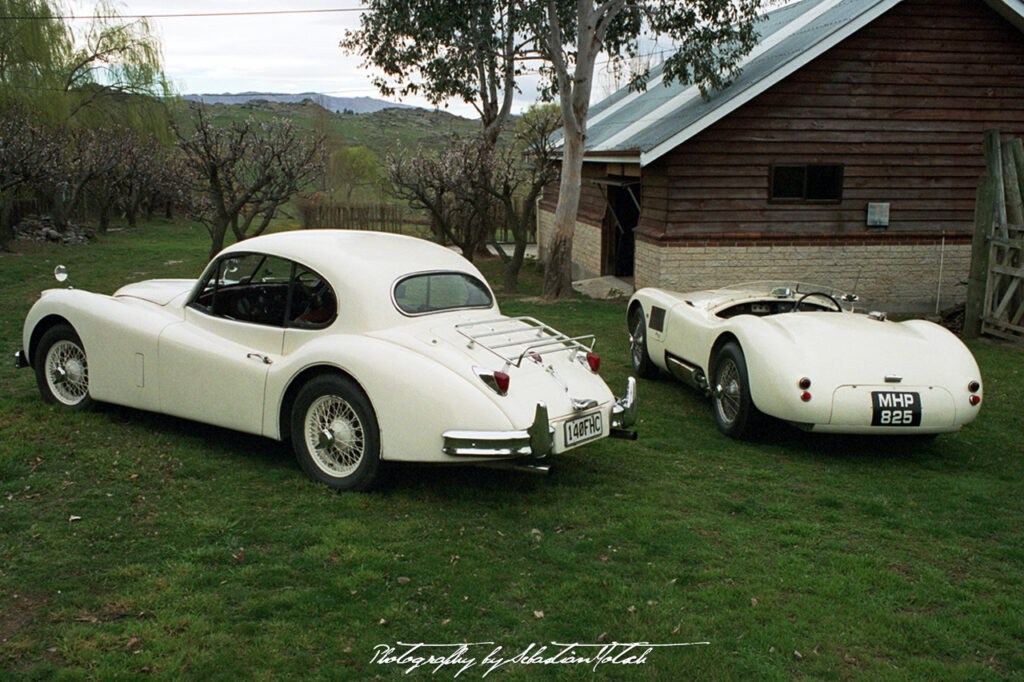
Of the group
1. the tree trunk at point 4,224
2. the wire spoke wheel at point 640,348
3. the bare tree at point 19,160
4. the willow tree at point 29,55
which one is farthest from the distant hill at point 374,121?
the wire spoke wheel at point 640,348

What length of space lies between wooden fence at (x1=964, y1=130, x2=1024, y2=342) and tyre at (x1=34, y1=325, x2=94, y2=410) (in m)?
11.2

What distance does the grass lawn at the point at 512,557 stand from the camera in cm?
369

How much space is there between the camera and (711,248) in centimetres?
1512

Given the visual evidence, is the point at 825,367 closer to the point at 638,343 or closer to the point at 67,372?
the point at 638,343

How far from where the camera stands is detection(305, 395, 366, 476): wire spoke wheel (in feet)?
17.9

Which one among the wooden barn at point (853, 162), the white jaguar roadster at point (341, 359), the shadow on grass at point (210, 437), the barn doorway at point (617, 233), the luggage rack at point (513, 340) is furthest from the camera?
the barn doorway at point (617, 233)

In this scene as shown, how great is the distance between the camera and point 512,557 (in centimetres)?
466

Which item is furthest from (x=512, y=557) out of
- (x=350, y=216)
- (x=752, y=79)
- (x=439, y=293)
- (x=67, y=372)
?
(x=350, y=216)

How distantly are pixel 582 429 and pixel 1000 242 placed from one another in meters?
8.99

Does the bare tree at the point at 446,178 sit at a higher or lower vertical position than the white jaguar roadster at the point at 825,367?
higher

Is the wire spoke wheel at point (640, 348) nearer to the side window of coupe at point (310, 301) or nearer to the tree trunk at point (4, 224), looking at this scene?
the side window of coupe at point (310, 301)

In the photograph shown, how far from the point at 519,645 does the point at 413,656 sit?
0.46m

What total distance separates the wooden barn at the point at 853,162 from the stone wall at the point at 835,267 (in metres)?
0.02

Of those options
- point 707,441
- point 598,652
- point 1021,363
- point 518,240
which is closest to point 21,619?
point 598,652
